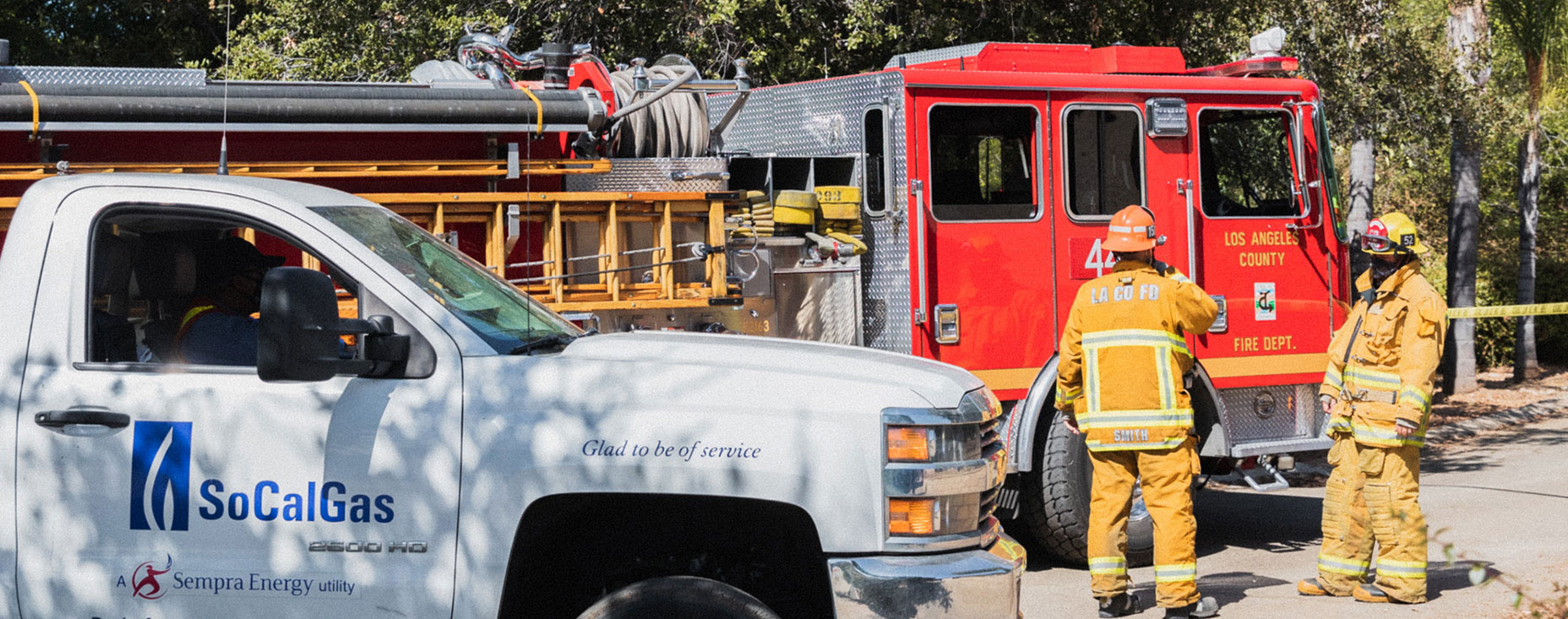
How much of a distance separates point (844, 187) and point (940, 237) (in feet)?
1.75

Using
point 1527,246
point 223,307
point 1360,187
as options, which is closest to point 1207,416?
point 223,307

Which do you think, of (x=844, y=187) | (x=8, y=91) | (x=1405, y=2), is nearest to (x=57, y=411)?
(x=8, y=91)

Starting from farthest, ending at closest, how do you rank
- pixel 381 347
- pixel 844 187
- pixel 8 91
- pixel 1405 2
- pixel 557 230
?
pixel 1405 2 → pixel 844 187 → pixel 557 230 → pixel 8 91 → pixel 381 347

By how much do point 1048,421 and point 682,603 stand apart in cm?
407

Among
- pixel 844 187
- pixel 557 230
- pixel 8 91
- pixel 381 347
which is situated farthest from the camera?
pixel 844 187

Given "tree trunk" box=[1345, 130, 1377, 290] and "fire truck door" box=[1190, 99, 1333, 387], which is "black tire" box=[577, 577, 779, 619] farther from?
"tree trunk" box=[1345, 130, 1377, 290]

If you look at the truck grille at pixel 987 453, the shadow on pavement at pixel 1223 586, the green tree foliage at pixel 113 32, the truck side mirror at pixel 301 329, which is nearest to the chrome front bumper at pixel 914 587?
the truck grille at pixel 987 453

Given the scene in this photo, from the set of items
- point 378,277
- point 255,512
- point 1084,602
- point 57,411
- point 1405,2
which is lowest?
point 1084,602

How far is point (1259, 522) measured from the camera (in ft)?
30.7

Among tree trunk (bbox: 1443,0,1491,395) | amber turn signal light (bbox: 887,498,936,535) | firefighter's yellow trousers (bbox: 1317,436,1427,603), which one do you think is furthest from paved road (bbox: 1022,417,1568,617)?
tree trunk (bbox: 1443,0,1491,395)

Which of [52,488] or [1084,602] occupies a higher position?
[52,488]

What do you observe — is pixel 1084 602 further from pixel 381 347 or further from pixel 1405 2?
pixel 1405 2

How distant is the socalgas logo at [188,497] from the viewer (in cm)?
365

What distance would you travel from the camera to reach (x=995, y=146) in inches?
291
